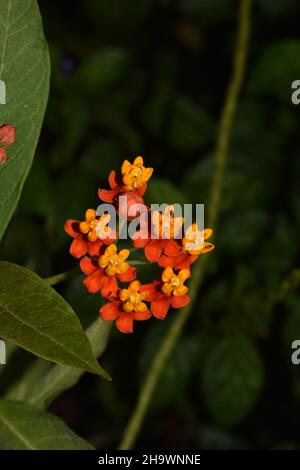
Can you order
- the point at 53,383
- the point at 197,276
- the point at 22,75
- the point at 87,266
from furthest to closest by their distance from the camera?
1. the point at 197,276
2. the point at 53,383
3. the point at 22,75
4. the point at 87,266

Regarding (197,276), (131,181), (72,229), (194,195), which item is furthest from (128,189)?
(194,195)

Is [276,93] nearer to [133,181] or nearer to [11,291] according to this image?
[133,181]

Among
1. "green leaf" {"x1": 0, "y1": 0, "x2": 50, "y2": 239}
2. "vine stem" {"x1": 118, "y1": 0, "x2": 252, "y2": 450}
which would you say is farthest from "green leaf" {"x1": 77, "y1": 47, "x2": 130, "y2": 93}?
"green leaf" {"x1": 0, "y1": 0, "x2": 50, "y2": 239}

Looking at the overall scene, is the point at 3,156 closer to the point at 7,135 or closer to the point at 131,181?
the point at 7,135

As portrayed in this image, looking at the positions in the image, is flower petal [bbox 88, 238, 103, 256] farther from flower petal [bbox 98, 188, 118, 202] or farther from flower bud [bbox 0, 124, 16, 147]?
flower bud [bbox 0, 124, 16, 147]

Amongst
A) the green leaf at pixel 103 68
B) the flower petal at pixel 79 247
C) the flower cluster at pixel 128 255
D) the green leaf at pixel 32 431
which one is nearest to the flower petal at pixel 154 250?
the flower cluster at pixel 128 255

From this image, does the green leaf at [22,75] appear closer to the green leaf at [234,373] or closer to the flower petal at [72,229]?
the flower petal at [72,229]
